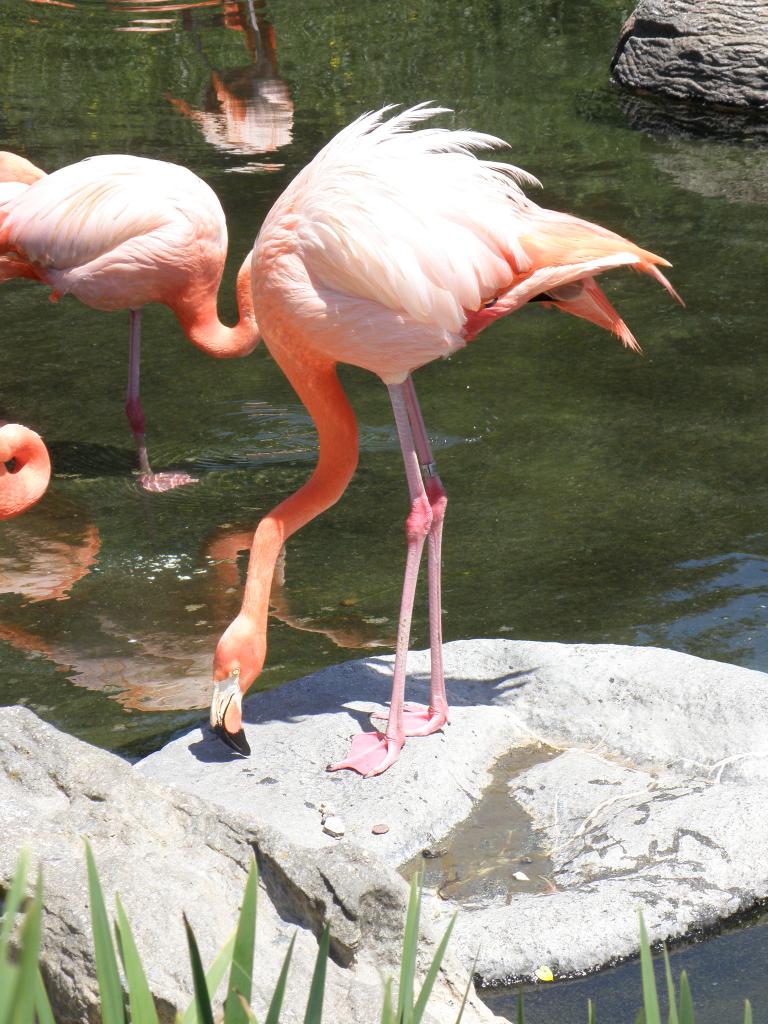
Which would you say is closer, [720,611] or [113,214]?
[720,611]

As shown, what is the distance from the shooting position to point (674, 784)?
3.18 m

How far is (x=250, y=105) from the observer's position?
411 inches

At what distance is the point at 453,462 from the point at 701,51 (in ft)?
19.0

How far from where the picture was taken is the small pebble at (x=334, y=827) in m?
3.03

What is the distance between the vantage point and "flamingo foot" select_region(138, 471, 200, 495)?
17.6 ft

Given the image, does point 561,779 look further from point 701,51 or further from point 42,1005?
point 701,51

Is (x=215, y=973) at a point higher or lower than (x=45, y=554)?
higher

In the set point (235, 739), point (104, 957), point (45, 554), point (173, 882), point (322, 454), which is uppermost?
point (104, 957)

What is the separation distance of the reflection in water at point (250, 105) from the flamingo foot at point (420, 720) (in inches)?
240

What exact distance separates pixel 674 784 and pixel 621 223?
5.11 meters

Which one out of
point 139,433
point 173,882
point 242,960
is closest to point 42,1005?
point 242,960

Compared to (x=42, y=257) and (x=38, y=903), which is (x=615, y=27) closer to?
(x=42, y=257)

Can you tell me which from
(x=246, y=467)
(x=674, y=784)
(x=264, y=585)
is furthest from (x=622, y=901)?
(x=246, y=467)

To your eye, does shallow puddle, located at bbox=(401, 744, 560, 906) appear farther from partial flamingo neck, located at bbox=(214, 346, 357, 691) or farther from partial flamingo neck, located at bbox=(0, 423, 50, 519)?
partial flamingo neck, located at bbox=(0, 423, 50, 519)
